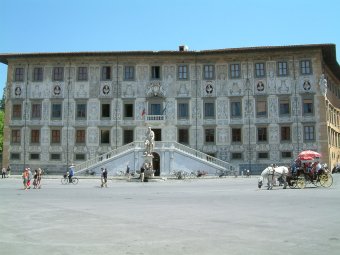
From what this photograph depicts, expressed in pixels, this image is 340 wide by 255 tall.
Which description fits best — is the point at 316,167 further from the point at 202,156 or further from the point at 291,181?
the point at 202,156

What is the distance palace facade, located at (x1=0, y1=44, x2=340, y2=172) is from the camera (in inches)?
1588

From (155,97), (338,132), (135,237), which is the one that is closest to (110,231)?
(135,237)

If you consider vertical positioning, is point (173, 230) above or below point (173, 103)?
below

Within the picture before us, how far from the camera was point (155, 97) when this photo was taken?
42.1 meters

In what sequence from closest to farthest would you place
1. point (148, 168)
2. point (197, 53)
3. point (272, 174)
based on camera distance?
1. point (272, 174)
2. point (148, 168)
3. point (197, 53)

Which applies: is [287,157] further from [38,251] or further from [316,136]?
[38,251]

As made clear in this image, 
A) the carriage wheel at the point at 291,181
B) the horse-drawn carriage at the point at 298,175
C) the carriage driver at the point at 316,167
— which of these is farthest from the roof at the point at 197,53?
the carriage wheel at the point at 291,181

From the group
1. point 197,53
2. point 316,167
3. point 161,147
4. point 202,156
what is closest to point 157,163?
point 161,147

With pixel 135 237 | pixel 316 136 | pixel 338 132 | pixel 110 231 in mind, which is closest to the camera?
pixel 135 237

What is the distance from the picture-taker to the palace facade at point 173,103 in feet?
132

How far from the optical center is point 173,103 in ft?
138

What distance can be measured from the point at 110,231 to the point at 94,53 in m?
35.7

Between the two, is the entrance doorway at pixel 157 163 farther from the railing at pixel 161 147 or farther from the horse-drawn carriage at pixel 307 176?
the horse-drawn carriage at pixel 307 176

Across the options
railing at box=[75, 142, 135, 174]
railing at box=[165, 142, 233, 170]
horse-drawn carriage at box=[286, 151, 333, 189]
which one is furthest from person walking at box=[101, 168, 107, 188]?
railing at box=[165, 142, 233, 170]
